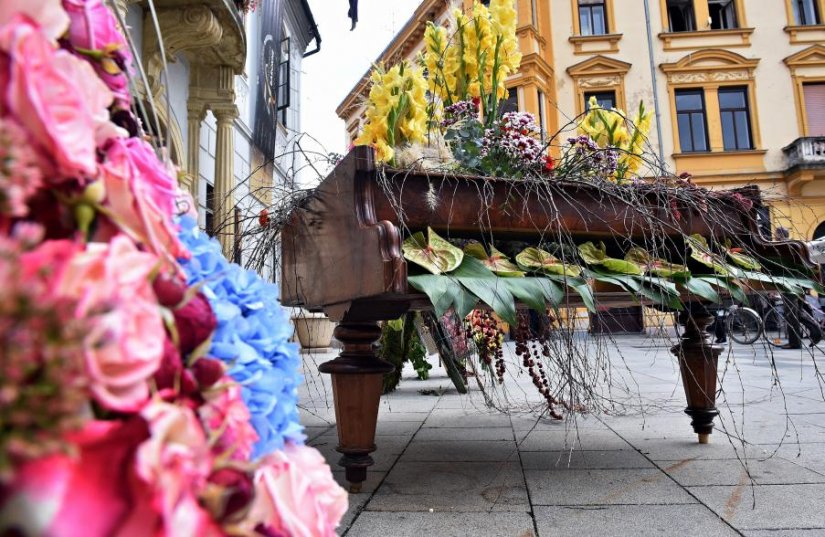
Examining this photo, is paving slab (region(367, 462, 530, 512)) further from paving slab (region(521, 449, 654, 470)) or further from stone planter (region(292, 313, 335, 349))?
stone planter (region(292, 313, 335, 349))

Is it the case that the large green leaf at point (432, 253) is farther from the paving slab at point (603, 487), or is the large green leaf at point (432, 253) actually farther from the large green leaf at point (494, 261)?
the paving slab at point (603, 487)

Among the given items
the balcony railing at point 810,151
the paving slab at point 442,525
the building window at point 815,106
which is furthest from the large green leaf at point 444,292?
the building window at point 815,106

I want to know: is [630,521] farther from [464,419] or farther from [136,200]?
[464,419]

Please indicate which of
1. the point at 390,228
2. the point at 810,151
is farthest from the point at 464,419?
the point at 810,151

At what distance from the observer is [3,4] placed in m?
0.42

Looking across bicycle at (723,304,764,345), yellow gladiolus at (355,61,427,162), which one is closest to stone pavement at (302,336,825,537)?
bicycle at (723,304,764,345)

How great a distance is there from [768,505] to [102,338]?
1.84 m

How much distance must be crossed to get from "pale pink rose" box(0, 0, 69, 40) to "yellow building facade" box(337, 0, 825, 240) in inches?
640

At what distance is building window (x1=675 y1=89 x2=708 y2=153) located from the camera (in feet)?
54.0

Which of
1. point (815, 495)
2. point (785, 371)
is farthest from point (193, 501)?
point (785, 371)

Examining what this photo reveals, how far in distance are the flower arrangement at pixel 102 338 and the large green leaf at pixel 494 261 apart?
1.21 m

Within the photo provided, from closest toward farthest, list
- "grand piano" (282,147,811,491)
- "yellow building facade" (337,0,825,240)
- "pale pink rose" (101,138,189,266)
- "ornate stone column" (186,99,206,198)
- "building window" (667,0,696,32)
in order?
"pale pink rose" (101,138,189,266) → "grand piano" (282,147,811,491) → "ornate stone column" (186,99,206,198) → "yellow building facade" (337,0,825,240) → "building window" (667,0,696,32)

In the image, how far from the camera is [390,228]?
151cm

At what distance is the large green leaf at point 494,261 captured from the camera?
1.76m
